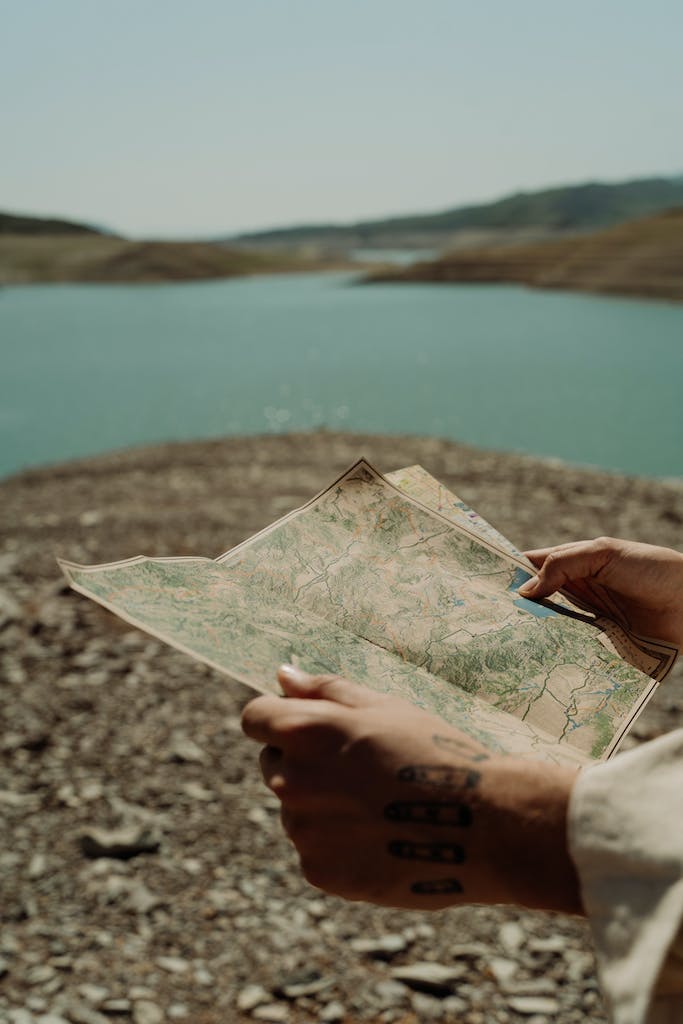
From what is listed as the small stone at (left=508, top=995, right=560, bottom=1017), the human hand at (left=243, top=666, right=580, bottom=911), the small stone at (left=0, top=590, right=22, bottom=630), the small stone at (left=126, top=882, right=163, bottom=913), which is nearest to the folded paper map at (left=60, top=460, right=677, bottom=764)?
the human hand at (left=243, top=666, right=580, bottom=911)

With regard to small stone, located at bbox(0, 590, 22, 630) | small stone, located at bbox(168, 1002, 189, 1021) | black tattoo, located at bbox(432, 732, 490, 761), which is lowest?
small stone, located at bbox(168, 1002, 189, 1021)

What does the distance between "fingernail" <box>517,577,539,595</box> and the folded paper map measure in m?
0.02

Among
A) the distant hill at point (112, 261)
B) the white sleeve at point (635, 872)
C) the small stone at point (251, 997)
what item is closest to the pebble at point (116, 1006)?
the small stone at point (251, 997)

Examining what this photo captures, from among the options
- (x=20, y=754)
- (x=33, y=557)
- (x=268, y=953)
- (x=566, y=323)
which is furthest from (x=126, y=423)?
(x=566, y=323)

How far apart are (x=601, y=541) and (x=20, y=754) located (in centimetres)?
391

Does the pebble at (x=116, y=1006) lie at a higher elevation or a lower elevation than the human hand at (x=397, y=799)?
lower

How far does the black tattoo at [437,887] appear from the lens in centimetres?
124

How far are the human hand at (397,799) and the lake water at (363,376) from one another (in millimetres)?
16882

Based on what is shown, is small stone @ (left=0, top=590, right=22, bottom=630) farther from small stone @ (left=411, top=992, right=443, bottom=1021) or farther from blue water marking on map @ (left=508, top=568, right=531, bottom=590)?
blue water marking on map @ (left=508, top=568, right=531, bottom=590)

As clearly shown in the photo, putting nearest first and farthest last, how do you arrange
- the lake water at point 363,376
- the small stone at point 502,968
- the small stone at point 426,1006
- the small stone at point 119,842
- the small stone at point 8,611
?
the small stone at point 426,1006 < the small stone at point 502,968 < the small stone at point 119,842 < the small stone at point 8,611 < the lake water at point 363,376

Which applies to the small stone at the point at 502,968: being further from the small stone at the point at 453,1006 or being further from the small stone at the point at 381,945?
the small stone at the point at 381,945

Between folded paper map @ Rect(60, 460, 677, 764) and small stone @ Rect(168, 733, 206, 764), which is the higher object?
folded paper map @ Rect(60, 460, 677, 764)

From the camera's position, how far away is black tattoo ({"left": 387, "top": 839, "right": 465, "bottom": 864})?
1.22m

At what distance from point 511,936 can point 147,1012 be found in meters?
1.53
